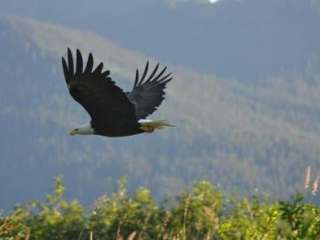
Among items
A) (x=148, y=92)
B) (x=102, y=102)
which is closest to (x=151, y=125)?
(x=102, y=102)

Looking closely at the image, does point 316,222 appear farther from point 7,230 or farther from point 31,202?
point 31,202

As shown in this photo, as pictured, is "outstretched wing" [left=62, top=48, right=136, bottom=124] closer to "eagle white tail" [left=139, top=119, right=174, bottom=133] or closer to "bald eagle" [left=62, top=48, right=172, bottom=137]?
"bald eagle" [left=62, top=48, right=172, bottom=137]

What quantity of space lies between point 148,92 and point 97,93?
3.76 metres

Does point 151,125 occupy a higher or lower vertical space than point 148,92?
lower

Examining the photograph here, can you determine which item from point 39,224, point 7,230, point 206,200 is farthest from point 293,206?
point 39,224

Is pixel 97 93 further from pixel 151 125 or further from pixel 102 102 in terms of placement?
pixel 151 125

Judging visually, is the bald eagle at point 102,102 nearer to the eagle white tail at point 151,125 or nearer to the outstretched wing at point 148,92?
the eagle white tail at point 151,125

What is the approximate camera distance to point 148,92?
13.9 metres

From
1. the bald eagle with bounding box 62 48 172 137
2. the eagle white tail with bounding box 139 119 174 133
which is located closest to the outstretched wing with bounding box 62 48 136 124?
the bald eagle with bounding box 62 48 172 137

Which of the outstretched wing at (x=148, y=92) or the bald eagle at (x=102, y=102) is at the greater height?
the outstretched wing at (x=148, y=92)

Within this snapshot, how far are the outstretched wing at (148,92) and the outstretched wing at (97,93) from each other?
2.12 m

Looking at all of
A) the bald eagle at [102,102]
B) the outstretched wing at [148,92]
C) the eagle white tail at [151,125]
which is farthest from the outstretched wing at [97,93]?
the outstretched wing at [148,92]

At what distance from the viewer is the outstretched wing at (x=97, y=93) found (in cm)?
980


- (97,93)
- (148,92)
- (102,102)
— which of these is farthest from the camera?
(148,92)
